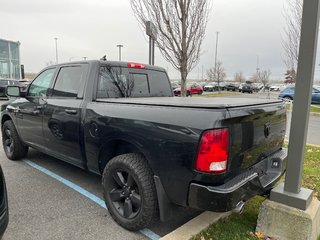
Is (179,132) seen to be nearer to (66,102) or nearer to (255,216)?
(255,216)

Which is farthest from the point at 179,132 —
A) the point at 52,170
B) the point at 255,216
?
the point at 52,170

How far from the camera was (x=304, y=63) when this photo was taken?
2.77 m

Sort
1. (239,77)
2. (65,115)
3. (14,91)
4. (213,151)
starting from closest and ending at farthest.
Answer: (213,151)
(65,115)
(14,91)
(239,77)

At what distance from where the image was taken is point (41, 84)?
16.4 ft

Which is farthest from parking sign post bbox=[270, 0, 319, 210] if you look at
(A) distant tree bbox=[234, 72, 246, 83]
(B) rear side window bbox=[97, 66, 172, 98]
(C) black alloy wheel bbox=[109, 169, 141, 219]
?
(A) distant tree bbox=[234, 72, 246, 83]

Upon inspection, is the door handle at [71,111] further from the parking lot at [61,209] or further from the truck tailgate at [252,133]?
the truck tailgate at [252,133]

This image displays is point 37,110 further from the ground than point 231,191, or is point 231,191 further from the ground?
point 37,110

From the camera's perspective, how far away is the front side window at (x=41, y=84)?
4785mm

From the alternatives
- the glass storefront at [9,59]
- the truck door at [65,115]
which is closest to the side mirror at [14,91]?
the truck door at [65,115]

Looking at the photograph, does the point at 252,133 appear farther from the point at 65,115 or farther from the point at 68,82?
the point at 68,82

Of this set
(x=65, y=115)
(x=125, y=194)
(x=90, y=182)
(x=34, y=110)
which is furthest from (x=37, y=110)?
(x=125, y=194)

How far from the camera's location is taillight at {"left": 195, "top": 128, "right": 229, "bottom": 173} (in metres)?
2.46

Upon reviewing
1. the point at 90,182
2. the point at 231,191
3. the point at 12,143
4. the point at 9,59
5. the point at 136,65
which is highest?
the point at 9,59

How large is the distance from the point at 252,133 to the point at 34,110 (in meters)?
3.50
